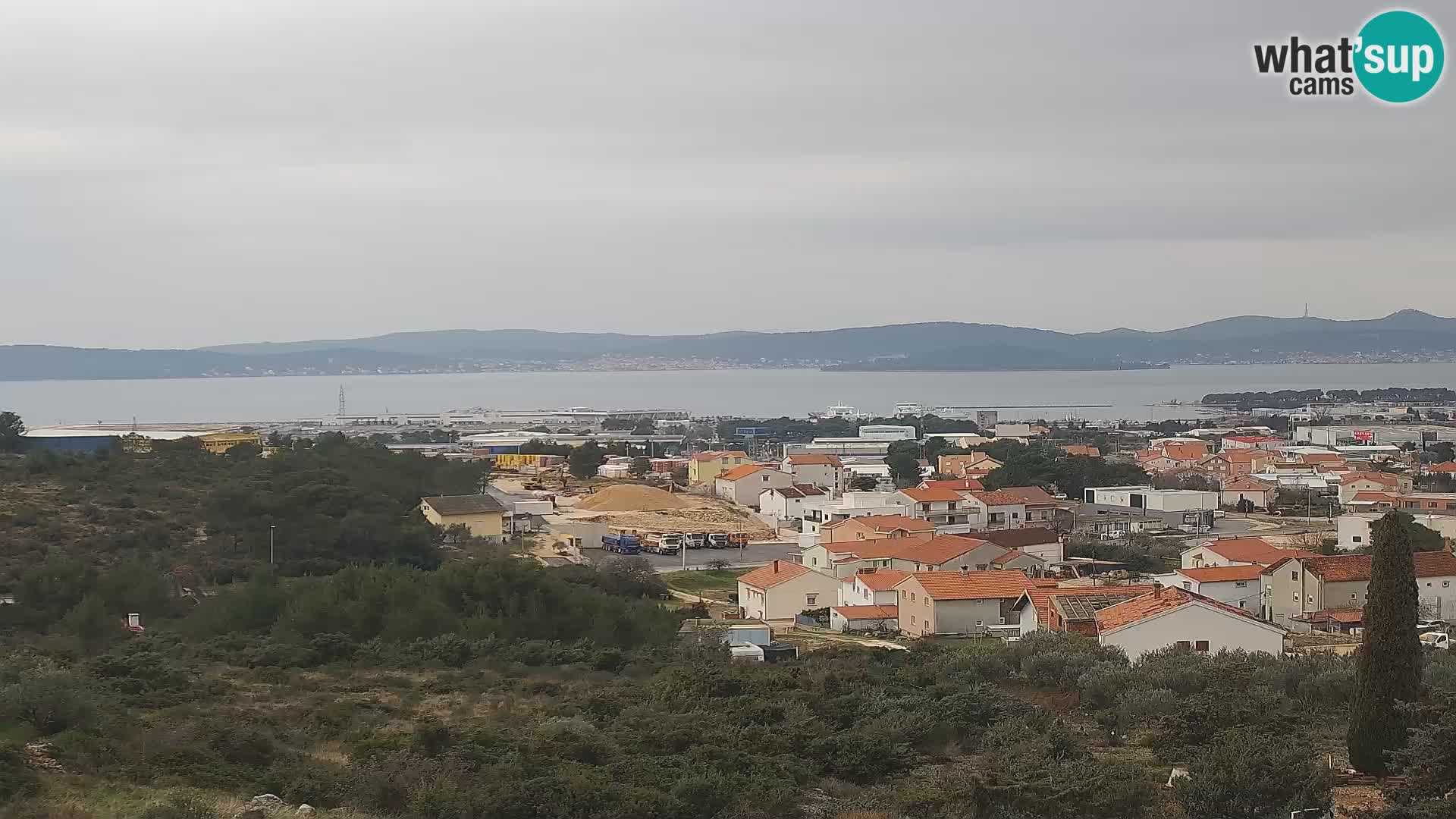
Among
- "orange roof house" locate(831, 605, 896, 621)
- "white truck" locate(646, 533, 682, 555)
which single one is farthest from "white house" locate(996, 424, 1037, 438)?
"orange roof house" locate(831, 605, 896, 621)

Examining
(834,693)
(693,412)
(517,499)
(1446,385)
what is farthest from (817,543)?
(1446,385)

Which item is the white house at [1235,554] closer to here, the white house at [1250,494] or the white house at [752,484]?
the white house at [1250,494]

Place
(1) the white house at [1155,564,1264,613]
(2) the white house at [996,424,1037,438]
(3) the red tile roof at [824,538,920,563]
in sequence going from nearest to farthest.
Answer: (1) the white house at [1155,564,1264,613] < (3) the red tile roof at [824,538,920,563] < (2) the white house at [996,424,1037,438]

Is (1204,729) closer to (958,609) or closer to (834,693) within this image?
(834,693)

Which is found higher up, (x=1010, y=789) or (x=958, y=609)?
(x=1010, y=789)

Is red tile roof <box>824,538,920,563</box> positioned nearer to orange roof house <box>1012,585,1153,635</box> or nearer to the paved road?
the paved road

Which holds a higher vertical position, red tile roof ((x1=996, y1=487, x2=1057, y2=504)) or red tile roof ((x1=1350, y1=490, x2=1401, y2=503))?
red tile roof ((x1=996, y1=487, x2=1057, y2=504))
